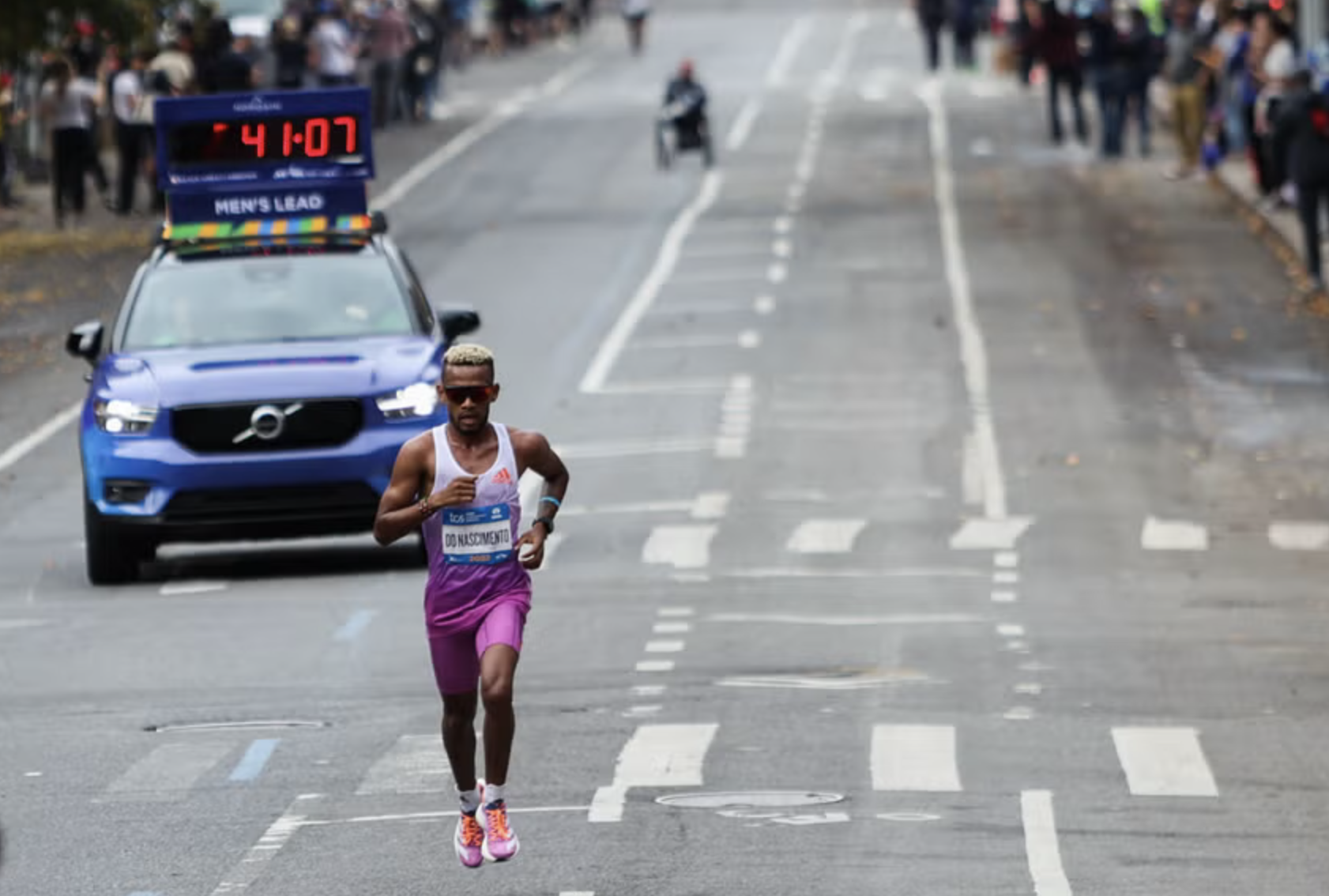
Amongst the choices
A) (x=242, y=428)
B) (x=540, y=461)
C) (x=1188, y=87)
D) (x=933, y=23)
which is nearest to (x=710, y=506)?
(x=242, y=428)

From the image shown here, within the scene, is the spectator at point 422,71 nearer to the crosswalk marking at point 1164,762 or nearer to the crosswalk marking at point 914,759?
the crosswalk marking at point 914,759

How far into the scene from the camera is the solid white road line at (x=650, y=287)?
29344 mm

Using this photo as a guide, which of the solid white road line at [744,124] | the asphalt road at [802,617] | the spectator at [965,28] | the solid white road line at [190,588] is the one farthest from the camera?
the spectator at [965,28]

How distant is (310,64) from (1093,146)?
36.6ft

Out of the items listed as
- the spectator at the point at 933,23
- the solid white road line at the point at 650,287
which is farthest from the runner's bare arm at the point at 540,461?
the spectator at the point at 933,23

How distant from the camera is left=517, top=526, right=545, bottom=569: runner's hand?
1049 centimetres

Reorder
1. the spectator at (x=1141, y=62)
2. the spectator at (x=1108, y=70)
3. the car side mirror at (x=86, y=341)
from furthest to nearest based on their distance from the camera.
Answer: the spectator at (x=1108, y=70) < the spectator at (x=1141, y=62) < the car side mirror at (x=86, y=341)

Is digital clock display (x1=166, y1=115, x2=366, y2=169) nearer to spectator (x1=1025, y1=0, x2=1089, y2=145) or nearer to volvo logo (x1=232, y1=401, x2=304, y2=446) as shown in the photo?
volvo logo (x1=232, y1=401, x2=304, y2=446)

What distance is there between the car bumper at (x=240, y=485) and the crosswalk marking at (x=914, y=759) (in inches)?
211

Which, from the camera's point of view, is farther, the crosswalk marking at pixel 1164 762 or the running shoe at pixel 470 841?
the crosswalk marking at pixel 1164 762

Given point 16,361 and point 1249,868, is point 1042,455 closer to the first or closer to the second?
point 16,361

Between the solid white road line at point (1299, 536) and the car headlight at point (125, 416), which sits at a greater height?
the car headlight at point (125, 416)

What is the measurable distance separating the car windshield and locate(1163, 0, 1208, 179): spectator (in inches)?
983

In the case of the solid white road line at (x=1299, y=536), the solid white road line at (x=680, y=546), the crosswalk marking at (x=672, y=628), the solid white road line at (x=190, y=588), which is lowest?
the solid white road line at (x=1299, y=536)
